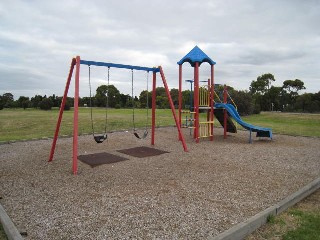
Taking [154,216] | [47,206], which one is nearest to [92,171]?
[47,206]

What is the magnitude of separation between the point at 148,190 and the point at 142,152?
3.68m

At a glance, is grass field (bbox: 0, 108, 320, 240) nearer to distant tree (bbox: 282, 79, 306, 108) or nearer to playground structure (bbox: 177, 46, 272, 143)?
playground structure (bbox: 177, 46, 272, 143)

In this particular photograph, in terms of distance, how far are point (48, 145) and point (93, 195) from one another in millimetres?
5901

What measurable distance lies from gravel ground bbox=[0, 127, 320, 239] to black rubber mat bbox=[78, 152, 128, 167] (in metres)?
0.29

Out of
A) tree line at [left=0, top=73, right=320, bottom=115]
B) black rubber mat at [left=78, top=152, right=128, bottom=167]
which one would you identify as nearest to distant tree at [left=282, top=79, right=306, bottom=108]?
tree line at [left=0, top=73, right=320, bottom=115]

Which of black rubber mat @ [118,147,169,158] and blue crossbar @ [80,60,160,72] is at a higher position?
blue crossbar @ [80,60,160,72]

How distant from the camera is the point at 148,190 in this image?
5062 millimetres

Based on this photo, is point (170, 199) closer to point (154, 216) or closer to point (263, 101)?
point (154, 216)

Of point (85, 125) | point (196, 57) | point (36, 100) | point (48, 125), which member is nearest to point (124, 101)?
point (36, 100)

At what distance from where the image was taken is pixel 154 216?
3900 millimetres

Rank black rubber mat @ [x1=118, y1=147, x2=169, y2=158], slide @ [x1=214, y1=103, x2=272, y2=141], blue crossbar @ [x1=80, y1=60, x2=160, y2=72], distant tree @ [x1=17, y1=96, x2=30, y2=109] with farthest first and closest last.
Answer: distant tree @ [x1=17, y1=96, x2=30, y2=109] < slide @ [x1=214, y1=103, x2=272, y2=141] < black rubber mat @ [x1=118, y1=147, x2=169, y2=158] < blue crossbar @ [x1=80, y1=60, x2=160, y2=72]

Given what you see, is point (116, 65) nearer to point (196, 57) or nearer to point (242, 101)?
point (196, 57)

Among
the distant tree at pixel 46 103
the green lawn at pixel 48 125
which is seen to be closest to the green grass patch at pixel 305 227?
the green lawn at pixel 48 125

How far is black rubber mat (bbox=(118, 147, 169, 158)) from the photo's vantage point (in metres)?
8.34
